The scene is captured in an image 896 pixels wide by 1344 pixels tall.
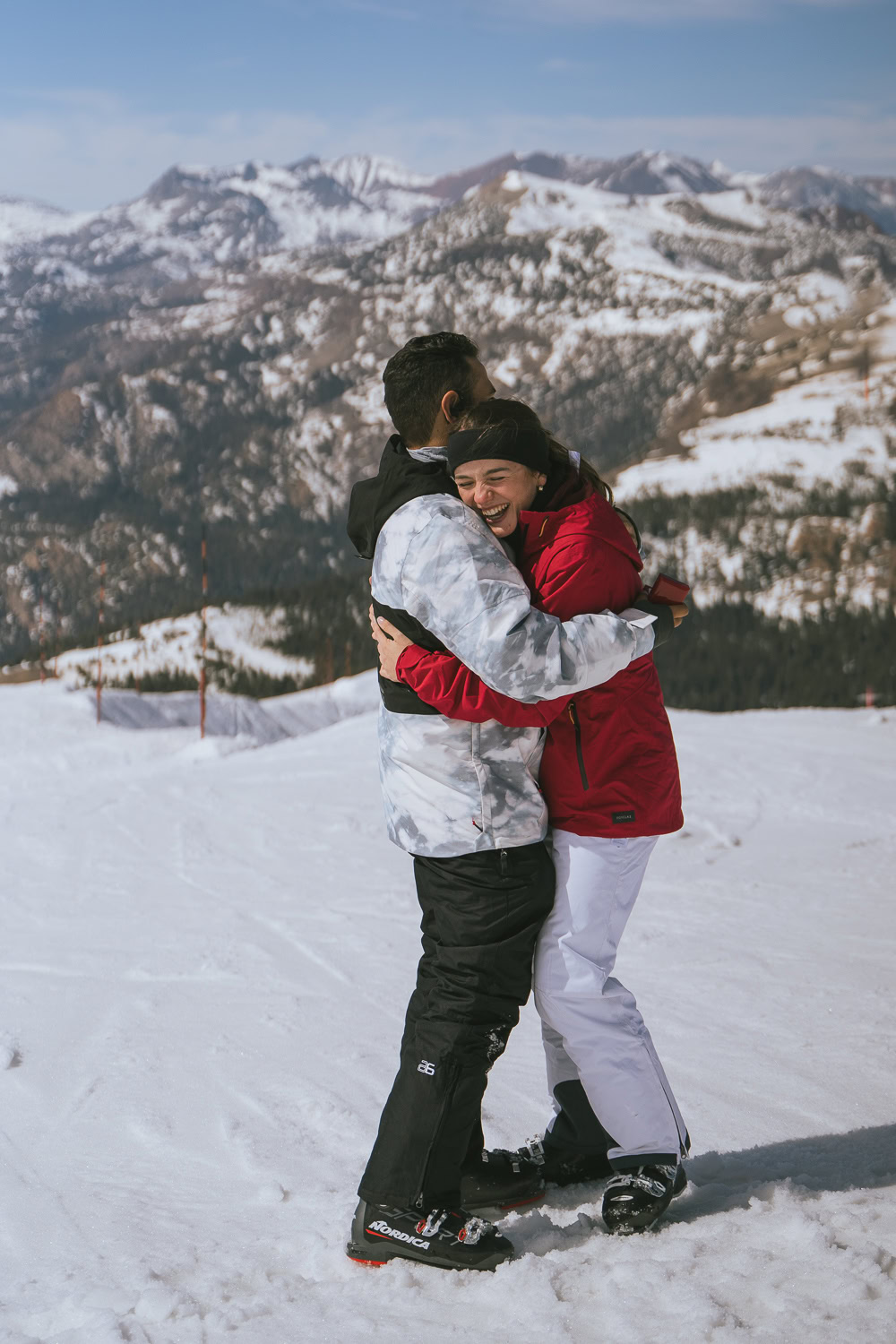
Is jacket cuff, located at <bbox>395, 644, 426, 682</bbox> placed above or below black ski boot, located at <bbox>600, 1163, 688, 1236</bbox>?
above

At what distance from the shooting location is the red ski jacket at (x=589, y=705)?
3023 millimetres

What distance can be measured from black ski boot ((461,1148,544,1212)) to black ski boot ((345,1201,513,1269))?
31cm

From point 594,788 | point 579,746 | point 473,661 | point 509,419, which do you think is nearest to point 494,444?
point 509,419

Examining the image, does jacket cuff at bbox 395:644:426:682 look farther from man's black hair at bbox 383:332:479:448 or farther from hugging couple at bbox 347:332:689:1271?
man's black hair at bbox 383:332:479:448

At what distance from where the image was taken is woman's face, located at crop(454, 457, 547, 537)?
3.04 metres

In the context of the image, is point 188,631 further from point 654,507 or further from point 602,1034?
point 602,1034

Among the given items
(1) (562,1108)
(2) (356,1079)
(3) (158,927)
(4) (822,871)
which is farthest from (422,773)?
(4) (822,871)

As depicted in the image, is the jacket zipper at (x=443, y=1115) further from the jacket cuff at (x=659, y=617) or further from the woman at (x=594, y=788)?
the jacket cuff at (x=659, y=617)

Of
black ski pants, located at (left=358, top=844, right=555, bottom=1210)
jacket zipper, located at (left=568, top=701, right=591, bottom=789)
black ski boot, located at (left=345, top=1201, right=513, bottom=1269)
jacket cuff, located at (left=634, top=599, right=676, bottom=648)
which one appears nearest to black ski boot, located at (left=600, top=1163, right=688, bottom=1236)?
black ski boot, located at (left=345, top=1201, right=513, bottom=1269)

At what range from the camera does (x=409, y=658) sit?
312 cm

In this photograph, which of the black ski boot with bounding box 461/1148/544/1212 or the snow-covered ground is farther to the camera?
the snow-covered ground

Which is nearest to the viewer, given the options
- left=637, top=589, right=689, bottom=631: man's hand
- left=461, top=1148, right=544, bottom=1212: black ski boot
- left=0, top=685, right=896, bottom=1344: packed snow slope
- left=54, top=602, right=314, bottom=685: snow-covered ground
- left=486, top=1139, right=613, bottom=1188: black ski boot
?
left=0, top=685, right=896, bottom=1344: packed snow slope

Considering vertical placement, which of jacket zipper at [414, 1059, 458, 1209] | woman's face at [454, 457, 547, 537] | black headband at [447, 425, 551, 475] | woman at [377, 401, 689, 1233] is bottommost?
jacket zipper at [414, 1059, 458, 1209]

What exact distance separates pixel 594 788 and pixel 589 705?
24 centimetres
